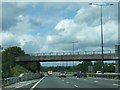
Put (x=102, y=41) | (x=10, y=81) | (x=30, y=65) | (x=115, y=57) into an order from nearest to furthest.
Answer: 1. (x=10, y=81)
2. (x=102, y=41)
3. (x=115, y=57)
4. (x=30, y=65)

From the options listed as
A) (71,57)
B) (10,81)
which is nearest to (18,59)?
(71,57)

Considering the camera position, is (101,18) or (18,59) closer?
(101,18)

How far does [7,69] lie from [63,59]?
82.6 ft

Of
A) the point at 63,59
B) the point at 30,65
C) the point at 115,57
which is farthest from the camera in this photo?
the point at 30,65

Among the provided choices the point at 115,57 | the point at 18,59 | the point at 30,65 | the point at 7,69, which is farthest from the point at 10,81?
the point at 30,65

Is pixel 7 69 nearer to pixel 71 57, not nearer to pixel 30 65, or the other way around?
pixel 71 57

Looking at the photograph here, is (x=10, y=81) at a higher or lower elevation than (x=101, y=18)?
lower

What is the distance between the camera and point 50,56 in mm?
101375

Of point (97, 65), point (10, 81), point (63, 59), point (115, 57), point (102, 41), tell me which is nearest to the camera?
point (10, 81)

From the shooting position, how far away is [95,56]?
316ft

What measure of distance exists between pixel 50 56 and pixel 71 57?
232 inches

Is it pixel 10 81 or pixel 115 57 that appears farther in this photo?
pixel 115 57

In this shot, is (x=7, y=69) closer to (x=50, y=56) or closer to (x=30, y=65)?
(x=50, y=56)

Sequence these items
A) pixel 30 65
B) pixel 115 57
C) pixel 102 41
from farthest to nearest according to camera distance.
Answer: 1. pixel 30 65
2. pixel 115 57
3. pixel 102 41
